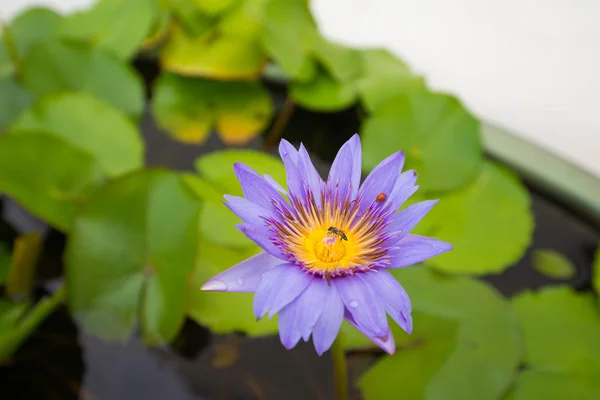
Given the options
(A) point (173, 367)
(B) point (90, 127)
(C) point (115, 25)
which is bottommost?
(A) point (173, 367)

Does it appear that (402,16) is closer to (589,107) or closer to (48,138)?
(589,107)

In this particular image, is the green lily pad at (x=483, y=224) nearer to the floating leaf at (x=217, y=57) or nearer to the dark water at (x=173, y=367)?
the dark water at (x=173, y=367)

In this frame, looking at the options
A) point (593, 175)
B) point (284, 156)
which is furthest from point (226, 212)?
point (593, 175)

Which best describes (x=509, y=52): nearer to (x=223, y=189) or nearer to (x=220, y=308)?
(x=223, y=189)

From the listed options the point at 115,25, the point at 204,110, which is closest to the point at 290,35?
the point at 204,110

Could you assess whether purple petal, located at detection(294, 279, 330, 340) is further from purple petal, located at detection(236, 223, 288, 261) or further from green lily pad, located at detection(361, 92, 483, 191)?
green lily pad, located at detection(361, 92, 483, 191)
